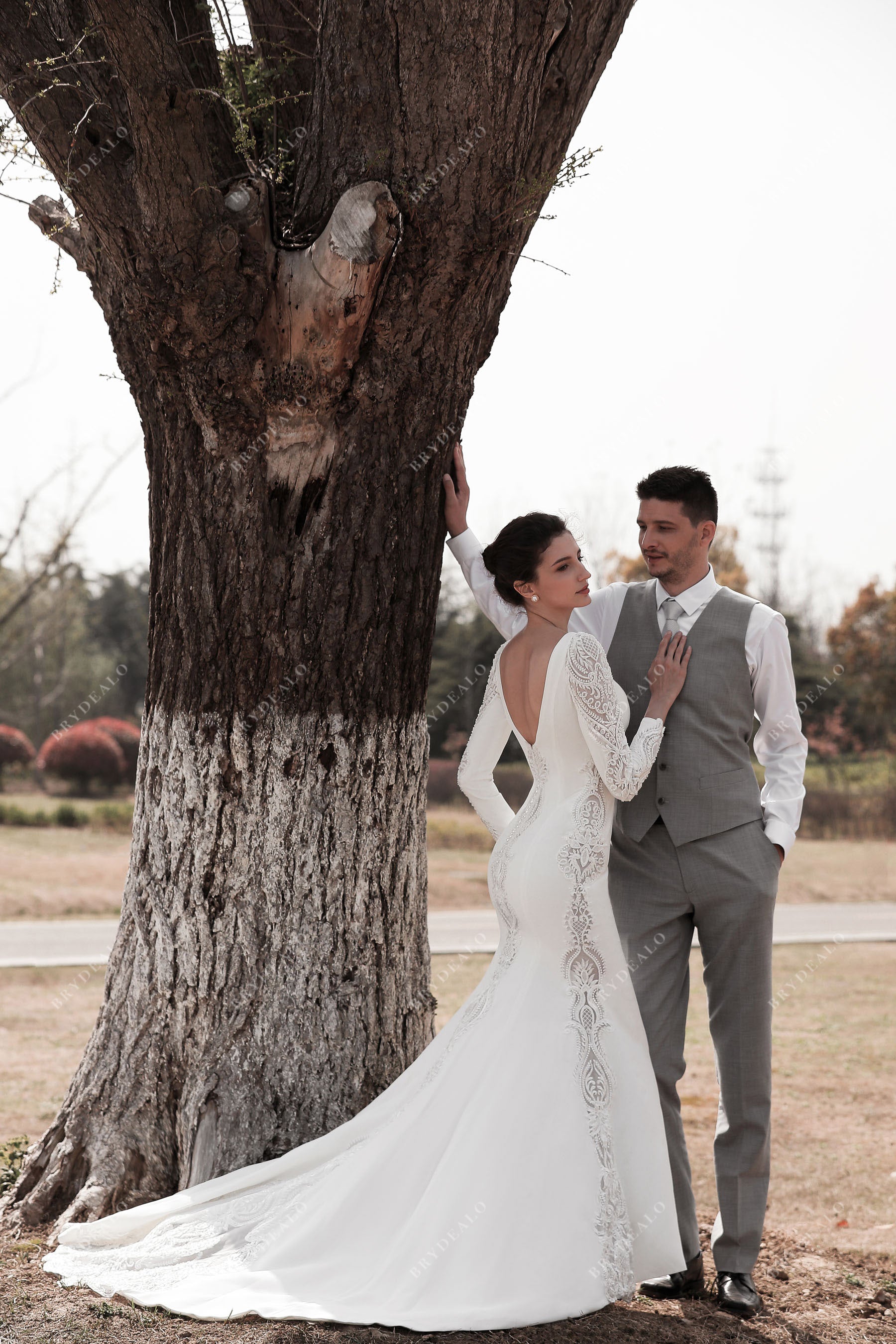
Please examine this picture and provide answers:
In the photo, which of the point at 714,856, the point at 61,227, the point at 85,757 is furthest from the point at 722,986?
the point at 85,757

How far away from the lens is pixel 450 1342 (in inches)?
107

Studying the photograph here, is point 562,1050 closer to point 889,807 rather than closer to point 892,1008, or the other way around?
point 892,1008

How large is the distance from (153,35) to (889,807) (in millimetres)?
20039

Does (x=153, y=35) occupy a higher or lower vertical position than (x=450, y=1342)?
higher

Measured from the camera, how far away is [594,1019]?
324 centimetres

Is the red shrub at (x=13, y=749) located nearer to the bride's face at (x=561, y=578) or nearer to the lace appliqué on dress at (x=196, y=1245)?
the lace appliqué on dress at (x=196, y=1245)

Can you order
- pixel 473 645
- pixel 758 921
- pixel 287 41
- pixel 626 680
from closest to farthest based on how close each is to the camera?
pixel 758 921
pixel 626 680
pixel 287 41
pixel 473 645

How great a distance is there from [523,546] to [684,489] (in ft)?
1.93

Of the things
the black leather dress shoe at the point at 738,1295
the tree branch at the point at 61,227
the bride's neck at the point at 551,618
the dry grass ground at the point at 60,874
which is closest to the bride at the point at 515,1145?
the bride's neck at the point at 551,618

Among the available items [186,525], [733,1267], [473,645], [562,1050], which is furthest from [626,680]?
[473,645]

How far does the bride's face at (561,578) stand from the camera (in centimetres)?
348

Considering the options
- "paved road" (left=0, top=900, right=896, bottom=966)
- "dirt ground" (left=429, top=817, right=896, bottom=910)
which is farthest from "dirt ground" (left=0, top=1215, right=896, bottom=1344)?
"dirt ground" (left=429, top=817, right=896, bottom=910)

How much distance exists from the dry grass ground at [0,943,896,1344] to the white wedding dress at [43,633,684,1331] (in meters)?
0.11

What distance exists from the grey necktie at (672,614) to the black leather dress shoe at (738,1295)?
6.70 ft
